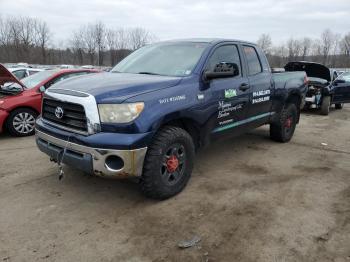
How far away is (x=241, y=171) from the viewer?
513cm

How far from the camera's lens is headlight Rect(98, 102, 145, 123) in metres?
3.48

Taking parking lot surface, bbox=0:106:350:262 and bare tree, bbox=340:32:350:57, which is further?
bare tree, bbox=340:32:350:57

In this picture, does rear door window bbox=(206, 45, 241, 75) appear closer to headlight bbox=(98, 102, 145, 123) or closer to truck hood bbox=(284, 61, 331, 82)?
headlight bbox=(98, 102, 145, 123)

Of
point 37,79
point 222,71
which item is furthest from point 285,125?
point 37,79

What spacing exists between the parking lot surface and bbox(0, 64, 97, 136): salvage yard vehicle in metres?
1.46

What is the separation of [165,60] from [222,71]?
0.78 meters

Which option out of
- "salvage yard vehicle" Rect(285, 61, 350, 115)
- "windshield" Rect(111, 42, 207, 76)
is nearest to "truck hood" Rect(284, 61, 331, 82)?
"salvage yard vehicle" Rect(285, 61, 350, 115)

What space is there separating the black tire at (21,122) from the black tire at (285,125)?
488 cm

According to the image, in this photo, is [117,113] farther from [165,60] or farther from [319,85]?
[319,85]

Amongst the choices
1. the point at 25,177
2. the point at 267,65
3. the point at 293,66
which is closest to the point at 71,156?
the point at 25,177

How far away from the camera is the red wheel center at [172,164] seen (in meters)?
3.94

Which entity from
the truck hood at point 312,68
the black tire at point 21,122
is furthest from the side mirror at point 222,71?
the truck hood at point 312,68

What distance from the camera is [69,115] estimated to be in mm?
3738

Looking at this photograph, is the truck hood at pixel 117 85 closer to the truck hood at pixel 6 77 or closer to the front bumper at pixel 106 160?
the front bumper at pixel 106 160
